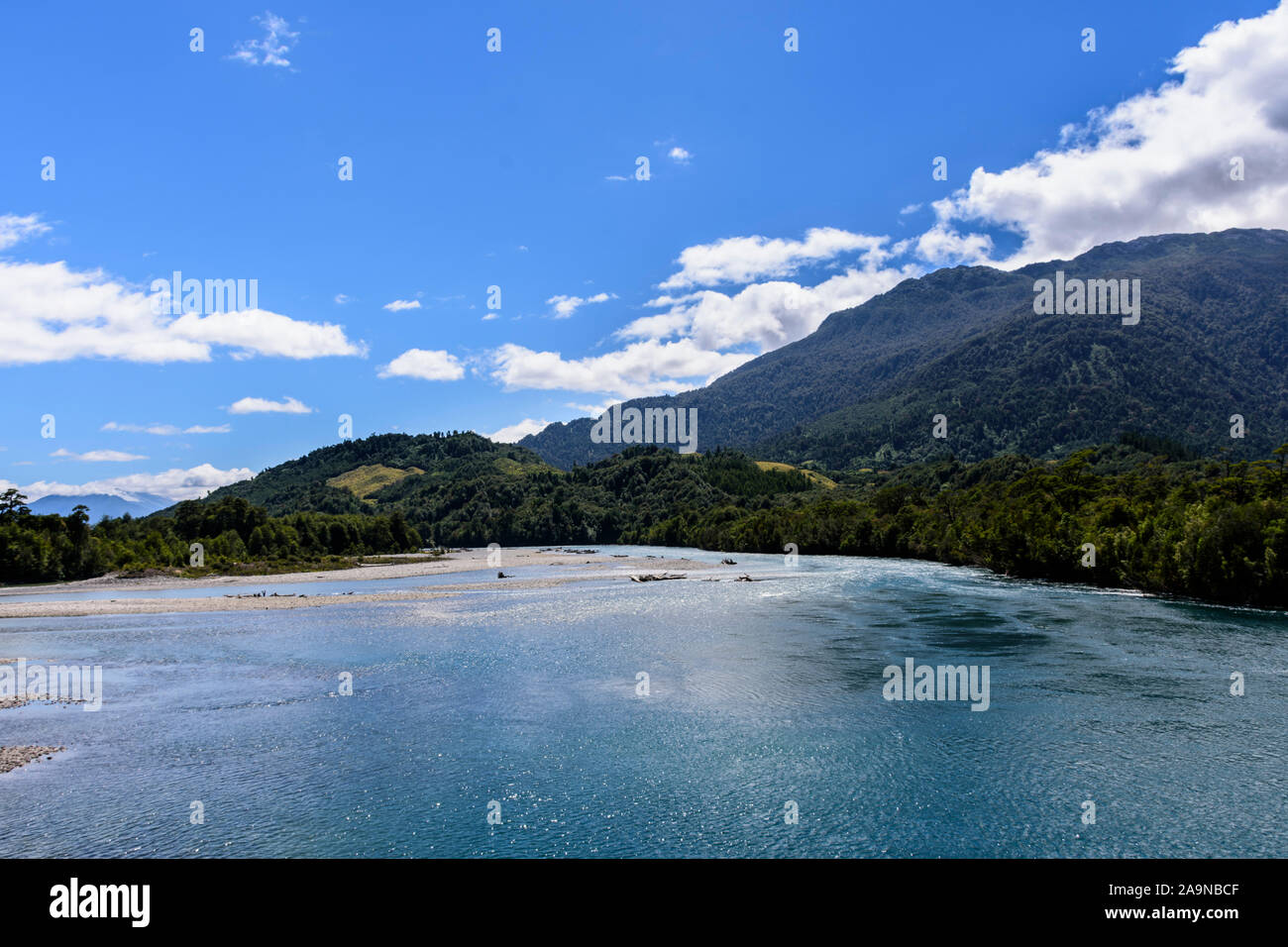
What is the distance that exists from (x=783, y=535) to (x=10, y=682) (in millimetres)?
152436

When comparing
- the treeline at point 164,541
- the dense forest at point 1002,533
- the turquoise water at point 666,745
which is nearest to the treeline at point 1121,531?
the dense forest at point 1002,533

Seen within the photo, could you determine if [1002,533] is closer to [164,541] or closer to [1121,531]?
[1121,531]

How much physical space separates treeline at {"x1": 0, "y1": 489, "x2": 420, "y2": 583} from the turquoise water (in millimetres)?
66346

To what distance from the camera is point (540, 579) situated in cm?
10988

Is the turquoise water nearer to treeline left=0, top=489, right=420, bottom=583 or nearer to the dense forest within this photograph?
the dense forest

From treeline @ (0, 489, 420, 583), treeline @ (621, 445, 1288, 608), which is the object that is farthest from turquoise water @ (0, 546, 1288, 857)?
treeline @ (0, 489, 420, 583)

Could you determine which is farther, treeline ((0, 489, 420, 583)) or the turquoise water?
treeline ((0, 489, 420, 583))

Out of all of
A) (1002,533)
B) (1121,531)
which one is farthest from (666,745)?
(1002,533)

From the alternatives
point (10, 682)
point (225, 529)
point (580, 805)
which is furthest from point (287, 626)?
point (225, 529)

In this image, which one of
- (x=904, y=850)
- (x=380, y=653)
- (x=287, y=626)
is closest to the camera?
(x=904, y=850)

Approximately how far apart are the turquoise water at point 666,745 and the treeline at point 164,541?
66.3 metres

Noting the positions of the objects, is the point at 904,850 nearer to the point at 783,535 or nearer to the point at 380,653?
the point at 380,653

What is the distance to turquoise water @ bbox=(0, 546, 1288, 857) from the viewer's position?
850 inches
